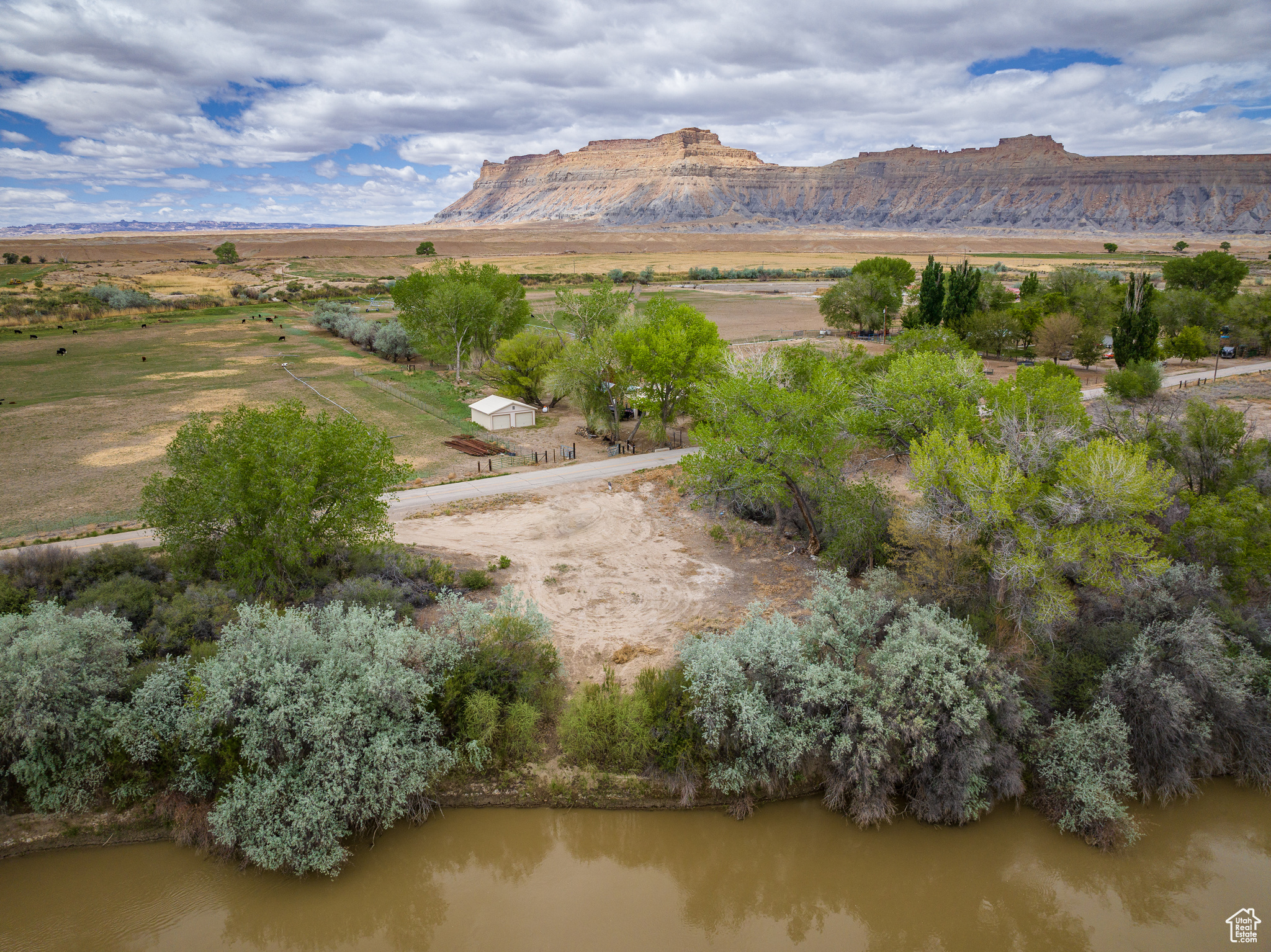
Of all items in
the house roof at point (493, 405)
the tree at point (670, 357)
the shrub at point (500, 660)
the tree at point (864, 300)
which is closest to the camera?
the shrub at point (500, 660)

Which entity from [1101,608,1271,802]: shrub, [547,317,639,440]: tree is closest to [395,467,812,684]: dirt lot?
[1101,608,1271,802]: shrub

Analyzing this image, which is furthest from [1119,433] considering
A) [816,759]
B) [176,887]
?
[176,887]

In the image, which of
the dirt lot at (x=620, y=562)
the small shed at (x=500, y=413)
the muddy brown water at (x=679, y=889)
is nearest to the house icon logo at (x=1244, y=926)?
→ the muddy brown water at (x=679, y=889)

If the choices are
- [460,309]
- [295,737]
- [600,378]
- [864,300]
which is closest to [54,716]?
[295,737]

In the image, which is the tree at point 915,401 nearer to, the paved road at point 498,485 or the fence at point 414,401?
the paved road at point 498,485

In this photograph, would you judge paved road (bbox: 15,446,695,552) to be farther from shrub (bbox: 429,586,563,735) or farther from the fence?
shrub (bbox: 429,586,563,735)

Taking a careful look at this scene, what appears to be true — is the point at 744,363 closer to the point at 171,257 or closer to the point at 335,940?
the point at 335,940
